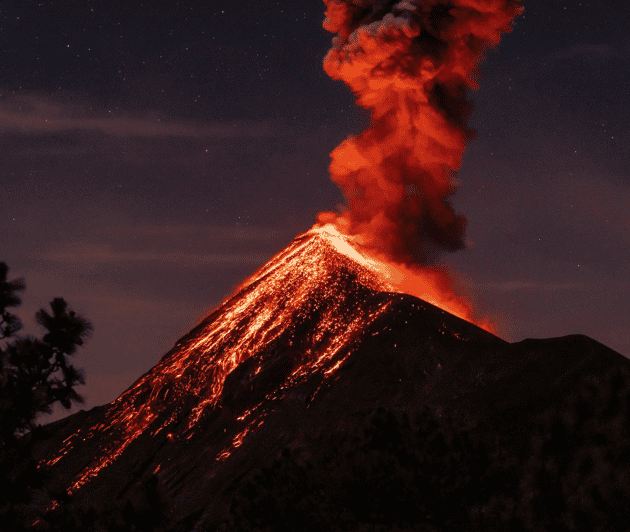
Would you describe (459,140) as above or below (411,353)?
above

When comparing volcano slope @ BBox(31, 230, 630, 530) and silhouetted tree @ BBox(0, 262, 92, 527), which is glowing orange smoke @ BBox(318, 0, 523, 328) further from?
silhouetted tree @ BBox(0, 262, 92, 527)

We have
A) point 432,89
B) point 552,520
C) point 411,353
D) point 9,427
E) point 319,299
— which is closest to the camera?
point 9,427

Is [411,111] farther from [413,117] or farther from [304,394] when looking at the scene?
[304,394]

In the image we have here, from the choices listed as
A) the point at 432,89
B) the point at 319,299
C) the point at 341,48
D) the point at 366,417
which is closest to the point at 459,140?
the point at 432,89

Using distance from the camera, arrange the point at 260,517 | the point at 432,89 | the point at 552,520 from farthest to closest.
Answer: the point at 432,89 < the point at 260,517 < the point at 552,520

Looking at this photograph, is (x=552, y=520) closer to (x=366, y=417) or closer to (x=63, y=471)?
(x=366, y=417)

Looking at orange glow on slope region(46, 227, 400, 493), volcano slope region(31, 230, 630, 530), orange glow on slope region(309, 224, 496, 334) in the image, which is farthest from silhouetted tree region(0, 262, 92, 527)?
orange glow on slope region(309, 224, 496, 334)
